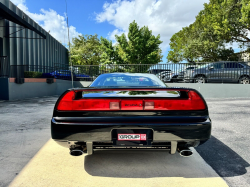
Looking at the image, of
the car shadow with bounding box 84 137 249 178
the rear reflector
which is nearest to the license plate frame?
the car shadow with bounding box 84 137 249 178

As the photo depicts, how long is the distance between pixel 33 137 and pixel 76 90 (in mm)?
2220

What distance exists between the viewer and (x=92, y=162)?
291 centimetres

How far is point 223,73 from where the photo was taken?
44.5 feet

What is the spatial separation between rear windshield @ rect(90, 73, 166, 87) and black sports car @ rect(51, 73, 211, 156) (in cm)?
121

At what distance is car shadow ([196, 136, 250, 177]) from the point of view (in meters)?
2.65

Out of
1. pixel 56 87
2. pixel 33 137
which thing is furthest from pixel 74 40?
pixel 33 137

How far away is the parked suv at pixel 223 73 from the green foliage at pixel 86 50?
24.7 meters

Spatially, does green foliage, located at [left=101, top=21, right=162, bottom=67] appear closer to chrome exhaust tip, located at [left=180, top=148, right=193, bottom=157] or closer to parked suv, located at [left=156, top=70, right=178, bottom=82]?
parked suv, located at [left=156, top=70, right=178, bottom=82]

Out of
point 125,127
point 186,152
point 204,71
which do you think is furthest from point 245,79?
point 125,127

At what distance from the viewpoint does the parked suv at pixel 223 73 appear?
13359 mm

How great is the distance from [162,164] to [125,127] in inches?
37.4

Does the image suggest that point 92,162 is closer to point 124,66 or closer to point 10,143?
point 10,143

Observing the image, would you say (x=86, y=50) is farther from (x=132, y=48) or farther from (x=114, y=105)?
(x=114, y=105)

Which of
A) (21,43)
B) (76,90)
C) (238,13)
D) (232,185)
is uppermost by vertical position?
(238,13)
